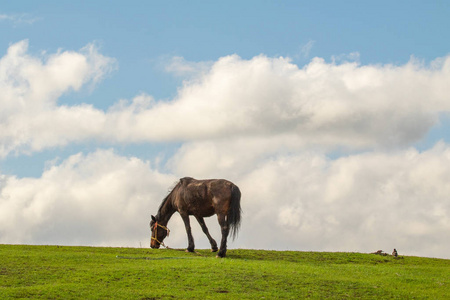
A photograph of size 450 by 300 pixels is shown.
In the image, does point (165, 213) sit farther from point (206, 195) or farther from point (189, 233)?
point (206, 195)

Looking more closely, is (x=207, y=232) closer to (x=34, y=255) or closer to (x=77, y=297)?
(x=34, y=255)

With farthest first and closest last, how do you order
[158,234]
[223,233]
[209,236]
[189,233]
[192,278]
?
[158,234] → [209,236] → [189,233] → [223,233] → [192,278]

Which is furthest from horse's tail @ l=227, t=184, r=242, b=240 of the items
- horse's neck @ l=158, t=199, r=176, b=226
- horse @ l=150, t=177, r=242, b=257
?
horse's neck @ l=158, t=199, r=176, b=226

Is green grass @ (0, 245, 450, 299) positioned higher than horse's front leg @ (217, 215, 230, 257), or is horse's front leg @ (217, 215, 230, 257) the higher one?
horse's front leg @ (217, 215, 230, 257)

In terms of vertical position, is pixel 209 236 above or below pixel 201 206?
below

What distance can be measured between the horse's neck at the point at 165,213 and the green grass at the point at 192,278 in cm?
337

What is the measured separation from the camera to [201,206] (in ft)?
95.3

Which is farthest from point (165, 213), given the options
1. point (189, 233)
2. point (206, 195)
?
point (206, 195)

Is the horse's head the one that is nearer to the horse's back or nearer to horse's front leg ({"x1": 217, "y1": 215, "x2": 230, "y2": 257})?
the horse's back

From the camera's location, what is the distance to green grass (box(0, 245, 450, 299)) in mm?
19453

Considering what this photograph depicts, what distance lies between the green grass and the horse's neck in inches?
133

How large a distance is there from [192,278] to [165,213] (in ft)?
34.9

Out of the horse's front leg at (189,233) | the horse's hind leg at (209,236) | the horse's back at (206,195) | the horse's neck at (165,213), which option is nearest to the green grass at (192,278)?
the horse's front leg at (189,233)

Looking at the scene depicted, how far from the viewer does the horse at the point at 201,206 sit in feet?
90.9
